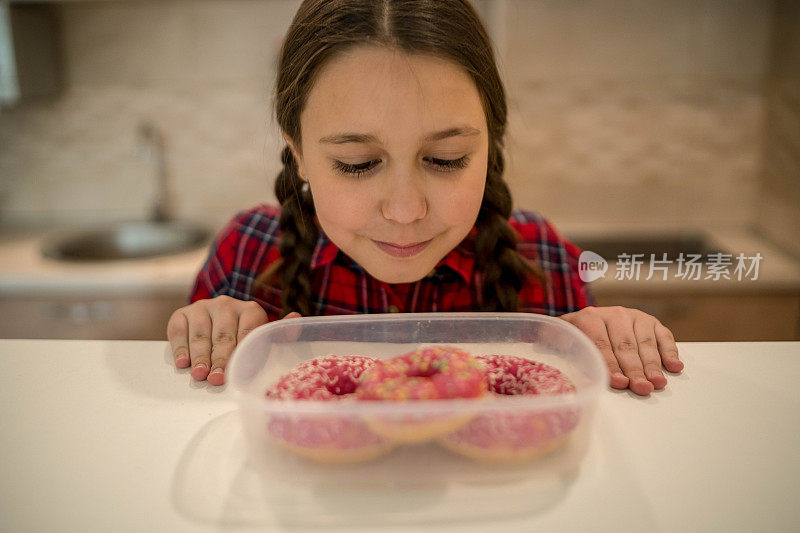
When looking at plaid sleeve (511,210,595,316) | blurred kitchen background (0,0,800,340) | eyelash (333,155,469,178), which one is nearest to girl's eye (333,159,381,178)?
eyelash (333,155,469,178)

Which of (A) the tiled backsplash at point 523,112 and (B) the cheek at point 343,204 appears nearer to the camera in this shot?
(B) the cheek at point 343,204

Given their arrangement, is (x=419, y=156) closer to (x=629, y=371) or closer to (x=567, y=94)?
(x=629, y=371)

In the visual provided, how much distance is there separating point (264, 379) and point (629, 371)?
37cm

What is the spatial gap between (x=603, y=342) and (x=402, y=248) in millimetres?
276

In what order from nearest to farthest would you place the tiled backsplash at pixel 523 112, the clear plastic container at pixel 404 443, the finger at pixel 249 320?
the clear plastic container at pixel 404 443, the finger at pixel 249 320, the tiled backsplash at pixel 523 112

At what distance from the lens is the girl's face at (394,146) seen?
2.31ft

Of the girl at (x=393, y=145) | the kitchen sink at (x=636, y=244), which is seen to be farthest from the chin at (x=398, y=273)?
the kitchen sink at (x=636, y=244)

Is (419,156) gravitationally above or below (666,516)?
above

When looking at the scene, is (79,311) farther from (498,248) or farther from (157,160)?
(498,248)

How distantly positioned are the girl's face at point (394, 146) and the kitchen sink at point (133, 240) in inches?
53.0

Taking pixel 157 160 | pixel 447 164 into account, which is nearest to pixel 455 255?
pixel 447 164

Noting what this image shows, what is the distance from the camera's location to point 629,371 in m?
0.67

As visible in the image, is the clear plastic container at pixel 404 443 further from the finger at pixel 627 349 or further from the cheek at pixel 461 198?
the cheek at pixel 461 198

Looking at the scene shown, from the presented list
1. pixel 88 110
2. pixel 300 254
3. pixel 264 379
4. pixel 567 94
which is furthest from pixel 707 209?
pixel 88 110
